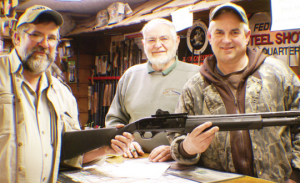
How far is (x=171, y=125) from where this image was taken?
1.50m

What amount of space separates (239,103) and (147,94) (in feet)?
2.93

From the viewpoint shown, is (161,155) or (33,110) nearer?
(33,110)

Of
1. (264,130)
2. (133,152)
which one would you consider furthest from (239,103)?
(133,152)

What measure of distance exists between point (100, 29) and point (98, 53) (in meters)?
1.07

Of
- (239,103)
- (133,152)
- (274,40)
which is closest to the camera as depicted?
(239,103)

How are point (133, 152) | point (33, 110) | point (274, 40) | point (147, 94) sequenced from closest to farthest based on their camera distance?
1. point (33, 110)
2. point (133, 152)
3. point (147, 94)
4. point (274, 40)

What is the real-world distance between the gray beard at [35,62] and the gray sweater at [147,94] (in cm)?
83

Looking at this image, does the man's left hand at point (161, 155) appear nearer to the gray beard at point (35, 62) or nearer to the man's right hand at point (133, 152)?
the man's right hand at point (133, 152)

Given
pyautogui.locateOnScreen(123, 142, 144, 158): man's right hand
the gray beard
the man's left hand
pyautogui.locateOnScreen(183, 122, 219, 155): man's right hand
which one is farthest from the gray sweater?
the gray beard

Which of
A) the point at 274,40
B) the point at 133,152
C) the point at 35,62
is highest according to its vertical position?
the point at 274,40

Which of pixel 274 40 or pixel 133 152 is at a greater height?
pixel 274 40

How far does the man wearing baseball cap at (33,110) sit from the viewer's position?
1.32 meters

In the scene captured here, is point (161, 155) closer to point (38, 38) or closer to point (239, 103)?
point (239, 103)

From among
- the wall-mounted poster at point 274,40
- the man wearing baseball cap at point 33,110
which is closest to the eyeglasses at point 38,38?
the man wearing baseball cap at point 33,110
